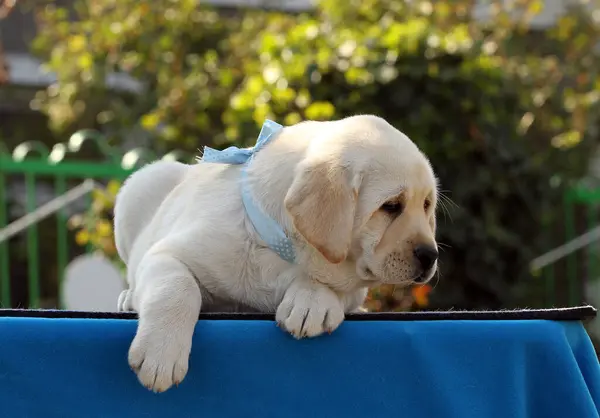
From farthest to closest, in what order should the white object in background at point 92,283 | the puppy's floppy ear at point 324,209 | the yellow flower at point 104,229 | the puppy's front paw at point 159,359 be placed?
the yellow flower at point 104,229 < the white object in background at point 92,283 < the puppy's floppy ear at point 324,209 < the puppy's front paw at point 159,359

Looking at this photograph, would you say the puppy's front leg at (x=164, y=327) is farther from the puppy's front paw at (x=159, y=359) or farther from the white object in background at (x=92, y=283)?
the white object in background at (x=92, y=283)

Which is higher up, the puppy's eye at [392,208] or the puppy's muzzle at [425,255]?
the puppy's eye at [392,208]

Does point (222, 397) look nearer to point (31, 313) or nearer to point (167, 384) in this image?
point (167, 384)

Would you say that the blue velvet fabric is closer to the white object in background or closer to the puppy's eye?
the puppy's eye

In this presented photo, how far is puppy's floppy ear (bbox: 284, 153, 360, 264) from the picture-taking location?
195 centimetres

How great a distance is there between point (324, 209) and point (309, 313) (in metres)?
0.31

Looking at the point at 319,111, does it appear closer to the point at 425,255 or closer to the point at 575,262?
the point at 425,255

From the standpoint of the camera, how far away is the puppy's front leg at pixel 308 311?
168 cm

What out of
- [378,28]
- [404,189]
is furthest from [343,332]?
[378,28]

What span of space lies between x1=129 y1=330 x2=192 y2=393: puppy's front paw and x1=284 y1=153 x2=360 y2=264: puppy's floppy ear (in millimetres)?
439

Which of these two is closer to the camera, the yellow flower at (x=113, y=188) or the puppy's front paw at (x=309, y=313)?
the puppy's front paw at (x=309, y=313)

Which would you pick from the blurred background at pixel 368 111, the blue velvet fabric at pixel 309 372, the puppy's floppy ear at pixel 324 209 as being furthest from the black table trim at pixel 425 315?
the blurred background at pixel 368 111

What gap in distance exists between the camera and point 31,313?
1.66 m

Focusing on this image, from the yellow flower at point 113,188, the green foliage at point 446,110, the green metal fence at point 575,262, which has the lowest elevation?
the green metal fence at point 575,262
